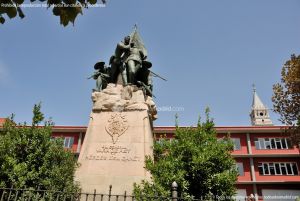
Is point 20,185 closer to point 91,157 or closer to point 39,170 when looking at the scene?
point 39,170

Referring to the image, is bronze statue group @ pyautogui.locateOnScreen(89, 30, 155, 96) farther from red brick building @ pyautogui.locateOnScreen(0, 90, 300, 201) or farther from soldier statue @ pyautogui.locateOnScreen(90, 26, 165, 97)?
red brick building @ pyautogui.locateOnScreen(0, 90, 300, 201)

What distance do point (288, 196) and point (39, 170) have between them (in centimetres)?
3247

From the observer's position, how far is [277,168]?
35094 millimetres

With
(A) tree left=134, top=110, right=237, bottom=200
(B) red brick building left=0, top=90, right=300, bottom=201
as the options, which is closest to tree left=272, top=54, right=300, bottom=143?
(A) tree left=134, top=110, right=237, bottom=200

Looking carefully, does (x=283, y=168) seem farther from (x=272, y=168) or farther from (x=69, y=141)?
(x=69, y=141)

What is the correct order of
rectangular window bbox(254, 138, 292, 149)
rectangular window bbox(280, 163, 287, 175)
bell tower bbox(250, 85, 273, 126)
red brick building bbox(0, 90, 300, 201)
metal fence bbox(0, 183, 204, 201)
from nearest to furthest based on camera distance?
metal fence bbox(0, 183, 204, 201)
red brick building bbox(0, 90, 300, 201)
rectangular window bbox(280, 163, 287, 175)
rectangular window bbox(254, 138, 292, 149)
bell tower bbox(250, 85, 273, 126)

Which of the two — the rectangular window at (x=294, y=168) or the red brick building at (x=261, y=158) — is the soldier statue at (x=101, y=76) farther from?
the rectangular window at (x=294, y=168)

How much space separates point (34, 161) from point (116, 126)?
2450 millimetres

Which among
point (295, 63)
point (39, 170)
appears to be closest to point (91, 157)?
point (39, 170)

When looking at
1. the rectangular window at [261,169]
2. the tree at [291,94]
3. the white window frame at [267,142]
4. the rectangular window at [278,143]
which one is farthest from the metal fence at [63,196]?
the rectangular window at [278,143]

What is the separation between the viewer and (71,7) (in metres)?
3.15

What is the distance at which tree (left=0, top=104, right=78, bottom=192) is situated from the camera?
7527 mm

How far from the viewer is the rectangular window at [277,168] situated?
34750 mm

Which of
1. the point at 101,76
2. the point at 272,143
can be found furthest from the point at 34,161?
the point at 272,143
